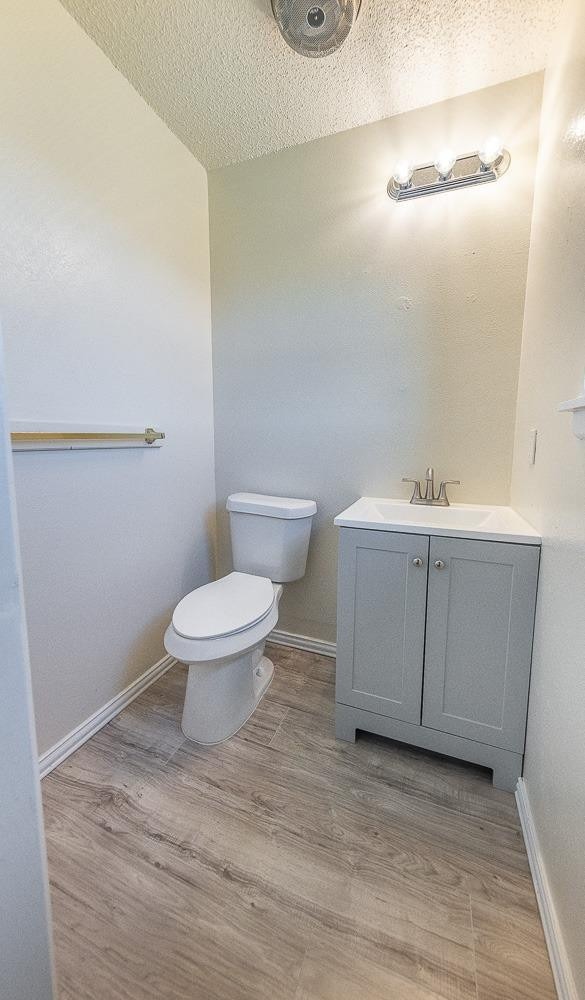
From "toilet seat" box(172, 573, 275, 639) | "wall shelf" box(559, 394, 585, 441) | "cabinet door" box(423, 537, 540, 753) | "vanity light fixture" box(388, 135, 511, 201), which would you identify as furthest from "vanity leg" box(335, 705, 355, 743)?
"vanity light fixture" box(388, 135, 511, 201)

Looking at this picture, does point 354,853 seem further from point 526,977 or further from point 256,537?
point 256,537

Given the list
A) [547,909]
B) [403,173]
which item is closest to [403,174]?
[403,173]

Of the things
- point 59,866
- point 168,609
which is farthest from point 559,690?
point 168,609

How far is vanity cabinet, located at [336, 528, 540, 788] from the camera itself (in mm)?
1135

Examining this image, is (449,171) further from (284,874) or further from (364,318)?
(284,874)

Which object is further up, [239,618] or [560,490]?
[560,490]

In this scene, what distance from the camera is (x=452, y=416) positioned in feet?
5.11

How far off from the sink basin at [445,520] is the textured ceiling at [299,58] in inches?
59.5

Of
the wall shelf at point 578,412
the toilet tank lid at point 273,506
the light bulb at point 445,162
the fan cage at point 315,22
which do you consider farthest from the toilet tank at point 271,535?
the fan cage at point 315,22

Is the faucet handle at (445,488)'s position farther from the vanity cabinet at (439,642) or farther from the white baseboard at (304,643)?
the white baseboard at (304,643)

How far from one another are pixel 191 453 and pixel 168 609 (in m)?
0.73

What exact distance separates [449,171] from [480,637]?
1613 millimetres

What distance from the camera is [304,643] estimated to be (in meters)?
1.94

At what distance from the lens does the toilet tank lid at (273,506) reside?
1654mm
